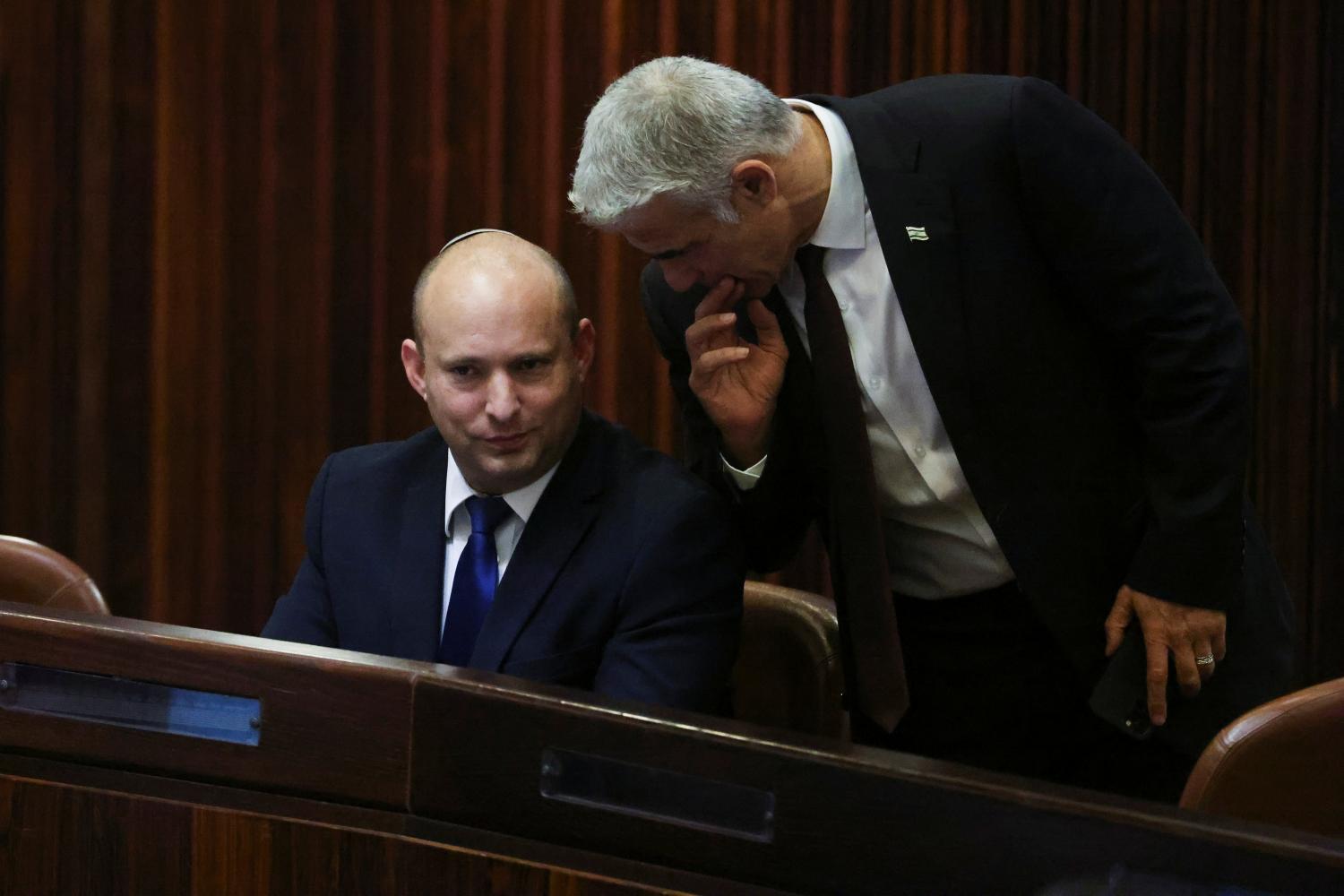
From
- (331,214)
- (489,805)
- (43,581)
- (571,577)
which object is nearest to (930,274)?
(571,577)

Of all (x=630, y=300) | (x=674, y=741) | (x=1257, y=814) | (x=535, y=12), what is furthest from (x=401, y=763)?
(x=535, y=12)

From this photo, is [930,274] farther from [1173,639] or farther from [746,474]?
[1173,639]

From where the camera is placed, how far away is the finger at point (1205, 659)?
1502 millimetres

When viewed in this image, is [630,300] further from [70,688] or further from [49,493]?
[70,688]

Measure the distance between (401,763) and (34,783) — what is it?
27 centimetres

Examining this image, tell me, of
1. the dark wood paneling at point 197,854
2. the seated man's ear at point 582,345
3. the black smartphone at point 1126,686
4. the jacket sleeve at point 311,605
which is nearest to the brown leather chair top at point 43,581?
the jacket sleeve at point 311,605

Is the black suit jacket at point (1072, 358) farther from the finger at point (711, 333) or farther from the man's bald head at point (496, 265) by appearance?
the man's bald head at point (496, 265)

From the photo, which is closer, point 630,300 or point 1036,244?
point 1036,244

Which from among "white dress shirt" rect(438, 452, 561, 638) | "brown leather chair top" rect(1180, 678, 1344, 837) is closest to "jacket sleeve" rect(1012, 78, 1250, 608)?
"brown leather chair top" rect(1180, 678, 1344, 837)

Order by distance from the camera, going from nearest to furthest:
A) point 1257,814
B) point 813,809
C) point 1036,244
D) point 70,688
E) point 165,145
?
point 813,809
point 70,688
point 1257,814
point 1036,244
point 165,145

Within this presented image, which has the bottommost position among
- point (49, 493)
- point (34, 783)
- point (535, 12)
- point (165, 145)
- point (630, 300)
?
point (49, 493)

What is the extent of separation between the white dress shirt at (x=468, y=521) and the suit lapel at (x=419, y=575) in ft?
0.04

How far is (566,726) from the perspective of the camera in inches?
34.2

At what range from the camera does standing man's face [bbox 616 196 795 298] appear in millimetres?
1470
